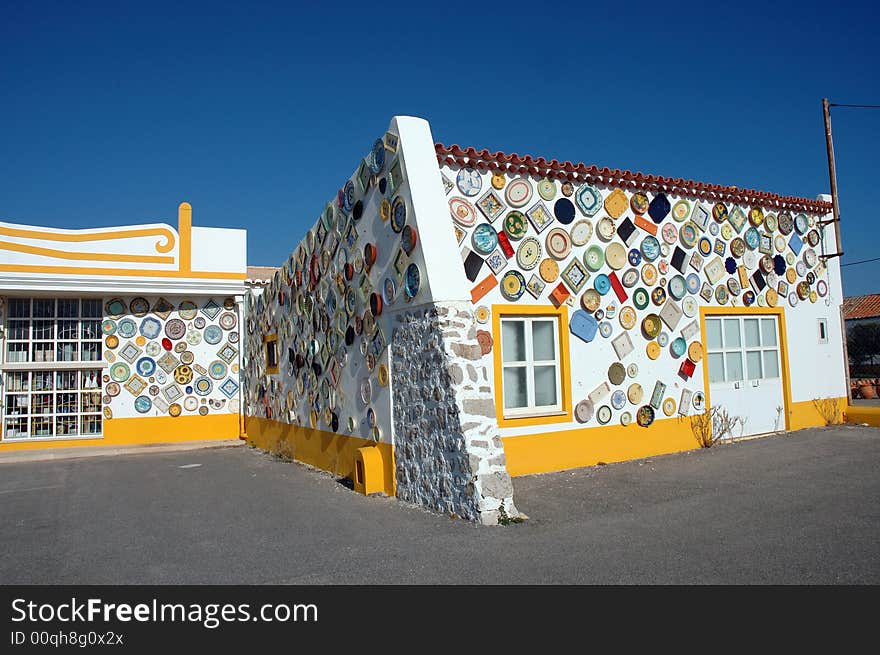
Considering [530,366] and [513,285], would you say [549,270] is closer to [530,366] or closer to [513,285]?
[513,285]

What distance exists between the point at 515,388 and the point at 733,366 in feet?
13.7

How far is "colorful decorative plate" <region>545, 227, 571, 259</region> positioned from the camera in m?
8.84

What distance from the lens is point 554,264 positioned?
884 centimetres

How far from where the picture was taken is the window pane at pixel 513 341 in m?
8.45

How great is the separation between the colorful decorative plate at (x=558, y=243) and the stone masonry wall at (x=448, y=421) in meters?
2.51

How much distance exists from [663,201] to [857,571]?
6.50 metres

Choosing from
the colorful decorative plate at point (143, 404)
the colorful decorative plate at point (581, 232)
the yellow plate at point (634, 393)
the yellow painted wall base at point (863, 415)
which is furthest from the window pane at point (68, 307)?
the yellow painted wall base at point (863, 415)

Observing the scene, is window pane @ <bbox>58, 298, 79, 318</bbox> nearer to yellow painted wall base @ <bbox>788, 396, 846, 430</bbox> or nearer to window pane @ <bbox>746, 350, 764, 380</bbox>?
window pane @ <bbox>746, 350, 764, 380</bbox>

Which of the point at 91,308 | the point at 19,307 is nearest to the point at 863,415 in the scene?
the point at 91,308

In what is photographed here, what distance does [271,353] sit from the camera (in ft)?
43.0

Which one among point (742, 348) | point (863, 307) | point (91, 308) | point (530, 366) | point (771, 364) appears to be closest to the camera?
point (530, 366)

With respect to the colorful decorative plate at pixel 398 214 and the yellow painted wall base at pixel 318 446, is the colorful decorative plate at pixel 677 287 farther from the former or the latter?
the yellow painted wall base at pixel 318 446
